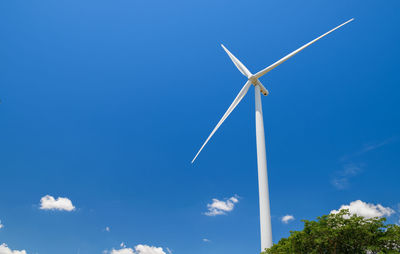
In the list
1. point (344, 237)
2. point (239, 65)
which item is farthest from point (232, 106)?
point (344, 237)

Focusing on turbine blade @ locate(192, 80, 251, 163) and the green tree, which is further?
turbine blade @ locate(192, 80, 251, 163)

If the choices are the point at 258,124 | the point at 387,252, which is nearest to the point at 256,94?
the point at 258,124

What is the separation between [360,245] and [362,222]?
1764 mm

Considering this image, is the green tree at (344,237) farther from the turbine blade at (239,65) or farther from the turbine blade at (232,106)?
the turbine blade at (239,65)

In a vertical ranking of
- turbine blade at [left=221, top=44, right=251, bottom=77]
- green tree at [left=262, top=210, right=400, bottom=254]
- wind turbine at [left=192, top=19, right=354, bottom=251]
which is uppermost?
turbine blade at [left=221, top=44, right=251, bottom=77]

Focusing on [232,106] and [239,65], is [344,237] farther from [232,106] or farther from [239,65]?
[239,65]

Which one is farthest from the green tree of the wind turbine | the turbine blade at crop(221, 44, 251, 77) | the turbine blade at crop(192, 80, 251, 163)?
the turbine blade at crop(221, 44, 251, 77)

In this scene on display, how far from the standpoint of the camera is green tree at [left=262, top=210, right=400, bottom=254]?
20.0m

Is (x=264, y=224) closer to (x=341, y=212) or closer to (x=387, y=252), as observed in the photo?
(x=341, y=212)

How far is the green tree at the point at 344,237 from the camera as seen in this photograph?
65.6 feet

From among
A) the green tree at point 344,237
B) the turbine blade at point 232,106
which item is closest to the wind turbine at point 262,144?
the turbine blade at point 232,106

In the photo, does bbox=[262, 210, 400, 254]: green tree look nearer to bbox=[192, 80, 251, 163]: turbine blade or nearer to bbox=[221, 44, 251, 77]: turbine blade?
bbox=[192, 80, 251, 163]: turbine blade

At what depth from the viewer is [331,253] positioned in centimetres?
2223

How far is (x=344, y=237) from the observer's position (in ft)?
71.5
